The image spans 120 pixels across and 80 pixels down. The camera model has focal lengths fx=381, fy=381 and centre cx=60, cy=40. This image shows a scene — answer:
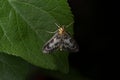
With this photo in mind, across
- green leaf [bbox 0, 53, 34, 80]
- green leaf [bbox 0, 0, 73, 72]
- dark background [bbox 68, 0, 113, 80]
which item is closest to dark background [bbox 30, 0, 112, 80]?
dark background [bbox 68, 0, 113, 80]

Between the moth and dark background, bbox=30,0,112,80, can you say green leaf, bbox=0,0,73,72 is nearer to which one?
the moth

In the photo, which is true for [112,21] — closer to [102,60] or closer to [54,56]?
[102,60]

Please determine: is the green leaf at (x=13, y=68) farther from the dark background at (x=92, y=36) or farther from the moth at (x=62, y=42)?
the dark background at (x=92, y=36)

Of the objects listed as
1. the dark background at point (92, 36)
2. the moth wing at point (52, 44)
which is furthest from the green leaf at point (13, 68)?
the dark background at point (92, 36)

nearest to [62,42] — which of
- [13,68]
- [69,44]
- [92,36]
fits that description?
[69,44]

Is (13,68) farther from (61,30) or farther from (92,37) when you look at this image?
(92,37)

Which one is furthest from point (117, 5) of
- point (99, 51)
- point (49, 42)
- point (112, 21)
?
point (49, 42)
